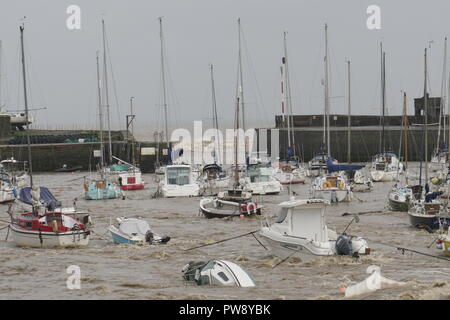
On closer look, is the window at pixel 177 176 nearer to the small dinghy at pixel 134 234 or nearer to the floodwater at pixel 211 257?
the floodwater at pixel 211 257

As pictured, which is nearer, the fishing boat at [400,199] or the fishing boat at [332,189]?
the fishing boat at [400,199]

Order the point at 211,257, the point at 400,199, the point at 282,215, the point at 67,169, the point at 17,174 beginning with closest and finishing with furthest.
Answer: the point at 282,215 < the point at 211,257 < the point at 400,199 < the point at 17,174 < the point at 67,169

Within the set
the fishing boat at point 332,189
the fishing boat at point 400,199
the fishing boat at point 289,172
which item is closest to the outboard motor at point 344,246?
the fishing boat at point 400,199

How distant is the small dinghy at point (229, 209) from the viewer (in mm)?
40469

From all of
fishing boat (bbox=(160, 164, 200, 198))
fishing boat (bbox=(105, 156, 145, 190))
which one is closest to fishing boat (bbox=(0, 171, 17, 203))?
fishing boat (bbox=(160, 164, 200, 198))

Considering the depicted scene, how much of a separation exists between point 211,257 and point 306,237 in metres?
3.74

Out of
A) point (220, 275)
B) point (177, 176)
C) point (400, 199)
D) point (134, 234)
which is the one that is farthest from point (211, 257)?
point (177, 176)

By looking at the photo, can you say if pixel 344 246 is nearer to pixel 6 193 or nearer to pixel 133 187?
pixel 6 193

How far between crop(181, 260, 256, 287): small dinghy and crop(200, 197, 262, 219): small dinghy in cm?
1664

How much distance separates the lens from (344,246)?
26453 mm

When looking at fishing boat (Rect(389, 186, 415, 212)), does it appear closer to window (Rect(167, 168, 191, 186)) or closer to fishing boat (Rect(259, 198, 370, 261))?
window (Rect(167, 168, 191, 186))

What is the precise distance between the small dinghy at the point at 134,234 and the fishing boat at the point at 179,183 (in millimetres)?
20571

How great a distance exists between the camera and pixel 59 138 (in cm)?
8475
